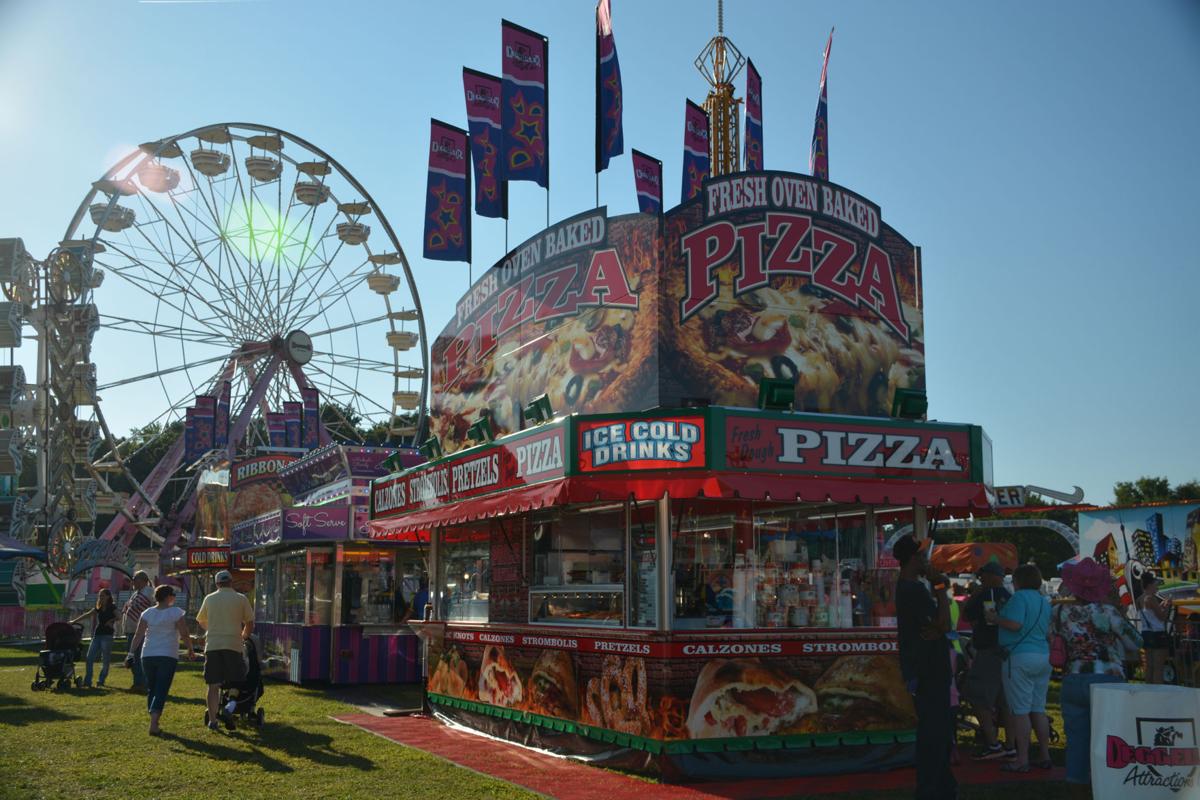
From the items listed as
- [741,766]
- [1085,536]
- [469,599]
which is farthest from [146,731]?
[1085,536]

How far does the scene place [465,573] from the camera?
14.3 m

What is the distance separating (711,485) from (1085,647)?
320cm

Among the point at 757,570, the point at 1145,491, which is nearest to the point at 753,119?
the point at 757,570

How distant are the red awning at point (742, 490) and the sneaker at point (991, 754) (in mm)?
2255

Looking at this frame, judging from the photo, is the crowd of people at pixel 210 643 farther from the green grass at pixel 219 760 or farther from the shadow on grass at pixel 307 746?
the shadow on grass at pixel 307 746

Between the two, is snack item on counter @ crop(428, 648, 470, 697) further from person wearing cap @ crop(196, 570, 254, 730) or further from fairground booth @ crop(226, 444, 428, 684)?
fairground booth @ crop(226, 444, 428, 684)

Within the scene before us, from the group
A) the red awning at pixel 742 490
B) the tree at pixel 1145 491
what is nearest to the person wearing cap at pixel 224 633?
the red awning at pixel 742 490

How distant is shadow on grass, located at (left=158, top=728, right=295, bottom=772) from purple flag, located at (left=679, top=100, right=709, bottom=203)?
16390mm

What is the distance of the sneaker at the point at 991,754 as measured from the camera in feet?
34.3

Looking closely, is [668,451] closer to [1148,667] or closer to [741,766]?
[741,766]

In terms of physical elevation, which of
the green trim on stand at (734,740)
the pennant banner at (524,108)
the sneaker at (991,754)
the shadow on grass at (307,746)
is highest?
the pennant banner at (524,108)

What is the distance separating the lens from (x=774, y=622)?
10078 millimetres

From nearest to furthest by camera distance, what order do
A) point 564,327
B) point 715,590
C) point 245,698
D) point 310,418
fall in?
point 715,590
point 564,327
point 245,698
point 310,418

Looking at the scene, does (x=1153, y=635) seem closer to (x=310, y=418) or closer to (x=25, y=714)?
(x=25, y=714)
